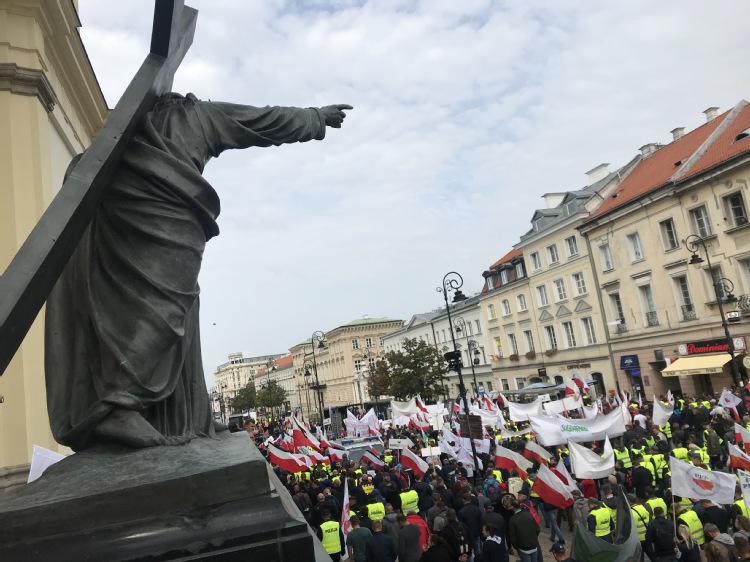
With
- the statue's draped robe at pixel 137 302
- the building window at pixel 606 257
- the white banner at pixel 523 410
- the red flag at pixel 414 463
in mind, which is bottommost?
the red flag at pixel 414 463

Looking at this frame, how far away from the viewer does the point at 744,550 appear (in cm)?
591

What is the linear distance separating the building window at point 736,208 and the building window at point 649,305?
22.5ft

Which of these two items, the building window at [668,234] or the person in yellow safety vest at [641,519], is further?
the building window at [668,234]

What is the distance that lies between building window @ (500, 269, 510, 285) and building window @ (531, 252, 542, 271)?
436cm

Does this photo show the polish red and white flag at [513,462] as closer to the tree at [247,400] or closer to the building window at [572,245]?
the building window at [572,245]

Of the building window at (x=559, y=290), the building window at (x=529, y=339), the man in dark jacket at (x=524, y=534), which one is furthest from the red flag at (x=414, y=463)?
the building window at (x=529, y=339)

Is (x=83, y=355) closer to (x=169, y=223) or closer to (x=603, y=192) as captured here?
(x=169, y=223)

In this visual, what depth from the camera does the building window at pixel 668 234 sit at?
31.7 m

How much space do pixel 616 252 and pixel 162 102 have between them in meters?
36.1

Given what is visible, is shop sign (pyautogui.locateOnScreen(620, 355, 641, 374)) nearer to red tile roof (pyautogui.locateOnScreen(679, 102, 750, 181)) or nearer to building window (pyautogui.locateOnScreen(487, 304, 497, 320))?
red tile roof (pyautogui.locateOnScreen(679, 102, 750, 181))

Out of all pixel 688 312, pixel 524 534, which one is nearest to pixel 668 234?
pixel 688 312

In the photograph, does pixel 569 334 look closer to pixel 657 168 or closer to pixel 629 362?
pixel 629 362

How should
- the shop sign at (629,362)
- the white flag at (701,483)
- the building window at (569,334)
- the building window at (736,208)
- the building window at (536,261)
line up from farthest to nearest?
the building window at (536,261) → the building window at (569,334) → the shop sign at (629,362) → the building window at (736,208) → the white flag at (701,483)

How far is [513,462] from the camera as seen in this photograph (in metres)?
11.9
